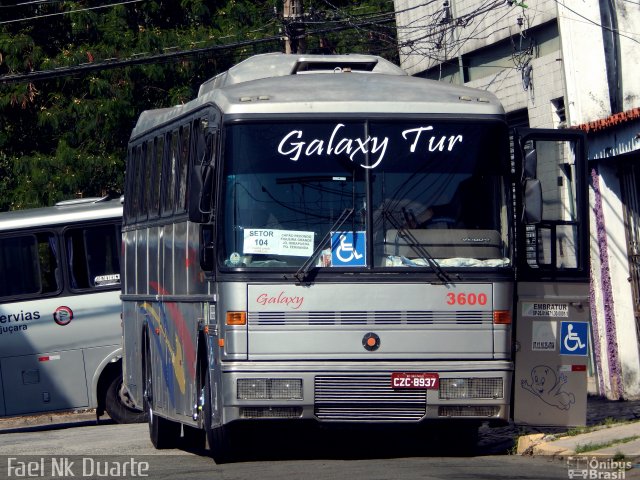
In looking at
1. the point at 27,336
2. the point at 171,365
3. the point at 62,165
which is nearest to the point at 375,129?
the point at 171,365

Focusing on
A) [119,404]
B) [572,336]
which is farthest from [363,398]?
[119,404]

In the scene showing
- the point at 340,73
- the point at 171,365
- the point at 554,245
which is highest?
the point at 340,73

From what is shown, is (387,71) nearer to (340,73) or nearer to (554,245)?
(340,73)

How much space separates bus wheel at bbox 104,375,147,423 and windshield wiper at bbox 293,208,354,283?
25.1 feet

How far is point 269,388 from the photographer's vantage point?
10117mm

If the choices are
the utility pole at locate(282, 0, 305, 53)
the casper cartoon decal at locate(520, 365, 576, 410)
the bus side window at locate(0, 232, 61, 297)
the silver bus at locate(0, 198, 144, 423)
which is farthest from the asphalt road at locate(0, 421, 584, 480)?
the utility pole at locate(282, 0, 305, 53)

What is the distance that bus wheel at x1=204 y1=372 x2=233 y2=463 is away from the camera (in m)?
10.6

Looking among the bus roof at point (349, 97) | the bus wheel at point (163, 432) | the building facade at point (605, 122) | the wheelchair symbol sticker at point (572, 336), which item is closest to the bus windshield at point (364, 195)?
the bus roof at point (349, 97)

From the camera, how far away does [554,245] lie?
1085 centimetres

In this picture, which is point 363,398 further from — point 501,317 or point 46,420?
point 46,420

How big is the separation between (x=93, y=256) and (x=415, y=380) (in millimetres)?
8113

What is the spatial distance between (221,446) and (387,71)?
13.2 ft

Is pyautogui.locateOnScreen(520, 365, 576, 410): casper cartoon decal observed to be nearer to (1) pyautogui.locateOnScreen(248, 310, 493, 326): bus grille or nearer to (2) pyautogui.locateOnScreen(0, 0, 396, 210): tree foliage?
(1) pyautogui.locateOnScreen(248, 310, 493, 326): bus grille

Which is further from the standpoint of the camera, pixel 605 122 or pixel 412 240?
pixel 605 122
